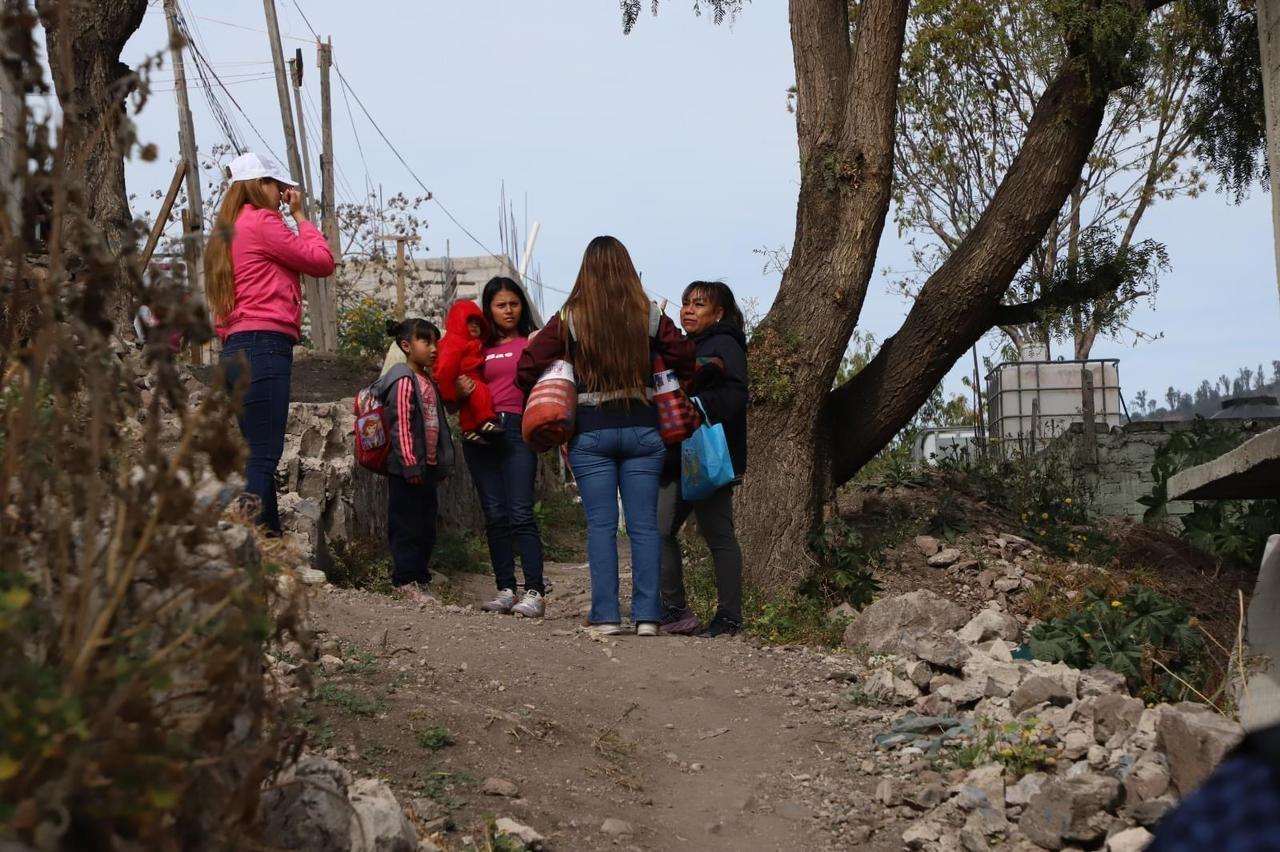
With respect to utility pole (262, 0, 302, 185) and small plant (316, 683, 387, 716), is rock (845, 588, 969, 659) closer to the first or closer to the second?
small plant (316, 683, 387, 716)

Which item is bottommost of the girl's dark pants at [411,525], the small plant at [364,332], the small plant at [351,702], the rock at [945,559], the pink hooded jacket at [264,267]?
the small plant at [351,702]

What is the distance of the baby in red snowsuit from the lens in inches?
302

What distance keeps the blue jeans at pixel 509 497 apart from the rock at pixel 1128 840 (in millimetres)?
3843

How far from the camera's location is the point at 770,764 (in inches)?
214

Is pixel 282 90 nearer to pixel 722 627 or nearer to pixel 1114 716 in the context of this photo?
pixel 722 627

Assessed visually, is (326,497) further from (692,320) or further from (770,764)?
(770,764)

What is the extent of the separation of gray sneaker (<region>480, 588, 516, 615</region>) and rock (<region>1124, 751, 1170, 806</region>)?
3.74 m

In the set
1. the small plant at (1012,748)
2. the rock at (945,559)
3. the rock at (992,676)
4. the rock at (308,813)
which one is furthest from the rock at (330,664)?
the rock at (945,559)

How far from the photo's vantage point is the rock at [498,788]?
14.9ft

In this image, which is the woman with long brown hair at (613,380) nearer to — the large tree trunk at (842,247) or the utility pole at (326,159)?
the large tree trunk at (842,247)

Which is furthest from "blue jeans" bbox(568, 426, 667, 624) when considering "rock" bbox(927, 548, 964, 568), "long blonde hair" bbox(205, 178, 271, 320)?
"rock" bbox(927, 548, 964, 568)

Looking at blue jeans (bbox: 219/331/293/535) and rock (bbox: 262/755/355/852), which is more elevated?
blue jeans (bbox: 219/331/293/535)

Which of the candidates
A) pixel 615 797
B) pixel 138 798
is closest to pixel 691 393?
pixel 615 797

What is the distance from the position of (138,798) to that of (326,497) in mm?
6898
